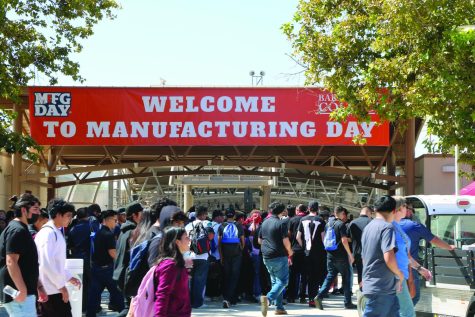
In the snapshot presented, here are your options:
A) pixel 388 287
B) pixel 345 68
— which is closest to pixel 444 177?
pixel 345 68

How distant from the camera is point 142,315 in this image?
6.60 m

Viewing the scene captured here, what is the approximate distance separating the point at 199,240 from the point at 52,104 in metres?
11.1

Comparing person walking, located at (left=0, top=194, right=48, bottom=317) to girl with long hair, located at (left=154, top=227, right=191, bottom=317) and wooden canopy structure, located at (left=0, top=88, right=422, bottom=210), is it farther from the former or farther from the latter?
wooden canopy structure, located at (left=0, top=88, right=422, bottom=210)

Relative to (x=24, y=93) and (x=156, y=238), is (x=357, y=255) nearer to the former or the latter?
(x=156, y=238)

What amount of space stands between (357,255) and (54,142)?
1248cm

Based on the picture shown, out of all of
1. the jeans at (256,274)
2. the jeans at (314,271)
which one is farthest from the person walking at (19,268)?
the jeans at (256,274)

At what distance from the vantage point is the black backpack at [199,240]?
13703 mm

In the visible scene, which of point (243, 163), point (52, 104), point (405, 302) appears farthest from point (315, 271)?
point (52, 104)

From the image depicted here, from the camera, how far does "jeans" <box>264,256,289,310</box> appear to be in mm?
13602

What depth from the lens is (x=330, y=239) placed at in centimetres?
1502

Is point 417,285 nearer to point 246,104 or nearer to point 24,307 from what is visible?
point 24,307

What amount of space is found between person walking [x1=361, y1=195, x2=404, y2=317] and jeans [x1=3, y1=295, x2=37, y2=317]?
3487 millimetres

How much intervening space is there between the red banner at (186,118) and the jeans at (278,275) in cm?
976

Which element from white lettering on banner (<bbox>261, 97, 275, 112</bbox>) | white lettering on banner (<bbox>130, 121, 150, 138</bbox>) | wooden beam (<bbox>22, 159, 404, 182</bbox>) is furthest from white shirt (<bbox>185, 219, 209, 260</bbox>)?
wooden beam (<bbox>22, 159, 404, 182</bbox>)
